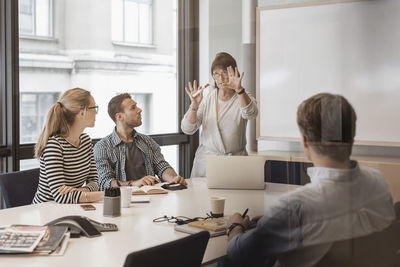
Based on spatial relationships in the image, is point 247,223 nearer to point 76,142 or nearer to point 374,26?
point 374,26

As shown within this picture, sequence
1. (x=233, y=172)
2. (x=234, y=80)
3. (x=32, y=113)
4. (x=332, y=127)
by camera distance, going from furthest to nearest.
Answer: (x=32, y=113), (x=233, y=172), (x=234, y=80), (x=332, y=127)

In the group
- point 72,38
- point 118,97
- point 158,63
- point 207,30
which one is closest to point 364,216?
point 207,30

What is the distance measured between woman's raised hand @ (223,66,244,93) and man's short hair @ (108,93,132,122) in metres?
1.25

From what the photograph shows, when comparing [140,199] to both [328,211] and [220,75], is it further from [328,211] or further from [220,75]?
[328,211]

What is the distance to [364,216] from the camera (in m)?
1.21

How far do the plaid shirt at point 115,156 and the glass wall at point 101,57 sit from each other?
0.08 m

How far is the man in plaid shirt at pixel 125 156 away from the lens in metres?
3.04

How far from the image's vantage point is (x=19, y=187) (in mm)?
2773

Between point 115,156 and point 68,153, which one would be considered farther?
point 115,156

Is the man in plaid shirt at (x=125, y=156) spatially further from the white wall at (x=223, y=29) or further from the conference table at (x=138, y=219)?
the white wall at (x=223, y=29)

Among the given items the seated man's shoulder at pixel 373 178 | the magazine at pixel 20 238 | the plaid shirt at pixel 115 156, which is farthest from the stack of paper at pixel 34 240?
the plaid shirt at pixel 115 156

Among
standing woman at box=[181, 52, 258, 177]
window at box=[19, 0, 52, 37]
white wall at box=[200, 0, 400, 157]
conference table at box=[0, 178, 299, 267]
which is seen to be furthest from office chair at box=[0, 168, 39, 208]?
white wall at box=[200, 0, 400, 157]

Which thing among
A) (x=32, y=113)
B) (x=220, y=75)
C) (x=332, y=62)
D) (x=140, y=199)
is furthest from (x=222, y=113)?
(x=32, y=113)

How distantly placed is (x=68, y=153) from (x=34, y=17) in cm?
125
